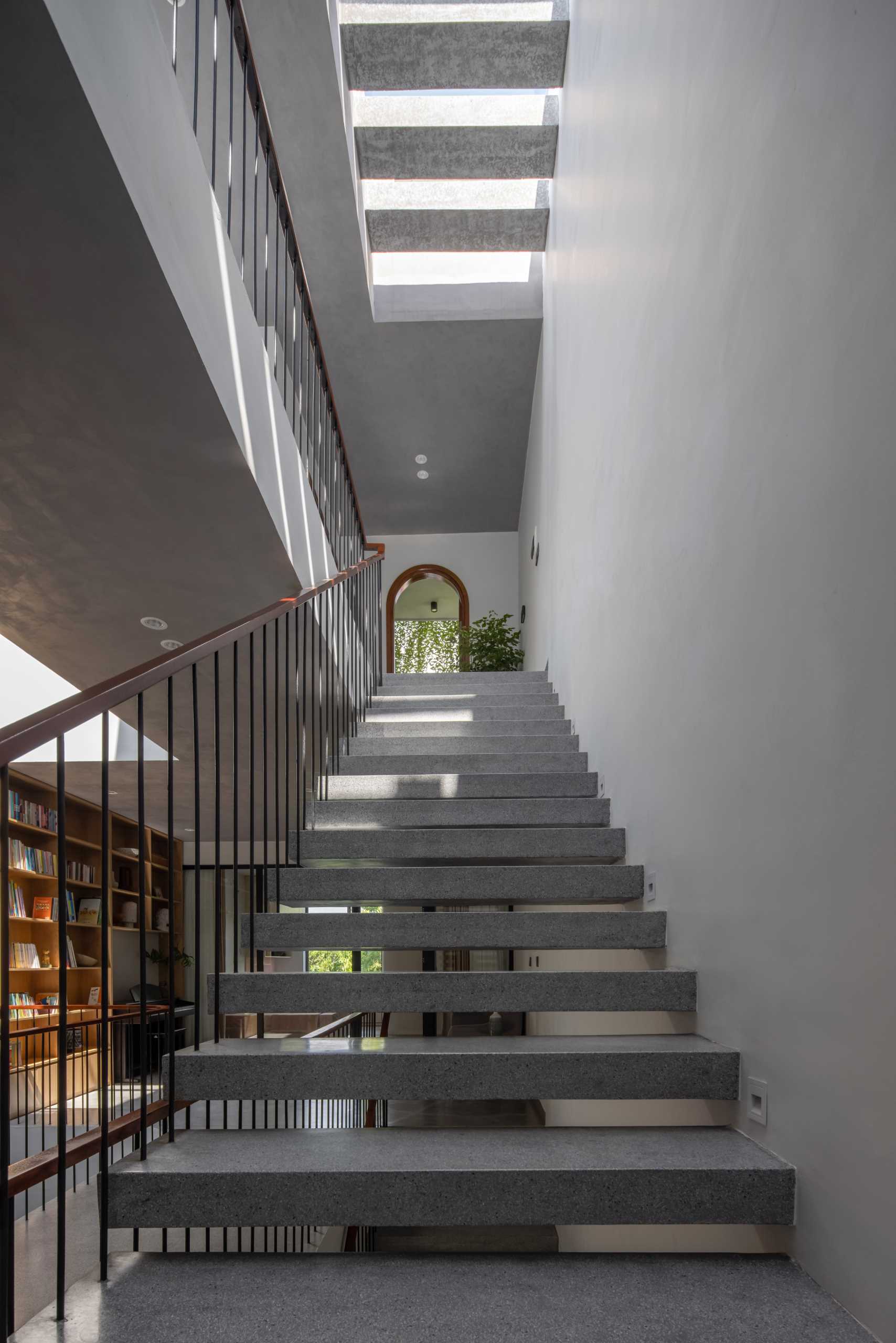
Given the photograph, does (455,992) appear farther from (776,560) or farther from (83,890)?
(83,890)

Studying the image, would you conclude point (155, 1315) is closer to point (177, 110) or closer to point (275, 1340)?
point (275, 1340)


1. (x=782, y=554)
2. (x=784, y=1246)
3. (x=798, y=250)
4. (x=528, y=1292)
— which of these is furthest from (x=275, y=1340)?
(x=798, y=250)

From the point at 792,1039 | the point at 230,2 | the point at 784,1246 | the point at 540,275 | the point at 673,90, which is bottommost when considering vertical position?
the point at 784,1246

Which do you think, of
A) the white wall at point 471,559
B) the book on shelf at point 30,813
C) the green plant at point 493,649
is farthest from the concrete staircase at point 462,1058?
the white wall at point 471,559

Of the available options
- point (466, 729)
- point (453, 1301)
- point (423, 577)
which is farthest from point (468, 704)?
point (423, 577)

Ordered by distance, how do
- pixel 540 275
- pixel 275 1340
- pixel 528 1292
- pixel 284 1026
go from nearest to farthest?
pixel 275 1340, pixel 528 1292, pixel 540 275, pixel 284 1026

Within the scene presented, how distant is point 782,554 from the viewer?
1983 mm

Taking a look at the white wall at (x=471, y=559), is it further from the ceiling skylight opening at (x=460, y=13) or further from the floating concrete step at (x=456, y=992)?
the floating concrete step at (x=456, y=992)

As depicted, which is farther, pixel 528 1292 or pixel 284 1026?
pixel 284 1026

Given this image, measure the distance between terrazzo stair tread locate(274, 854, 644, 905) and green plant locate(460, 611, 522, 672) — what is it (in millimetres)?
6203

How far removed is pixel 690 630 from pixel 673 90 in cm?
171

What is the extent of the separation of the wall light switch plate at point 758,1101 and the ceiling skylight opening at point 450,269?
7193 millimetres

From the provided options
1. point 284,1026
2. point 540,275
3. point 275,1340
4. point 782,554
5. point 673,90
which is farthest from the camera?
point 284,1026

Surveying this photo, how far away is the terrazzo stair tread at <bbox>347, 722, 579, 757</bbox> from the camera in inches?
181
